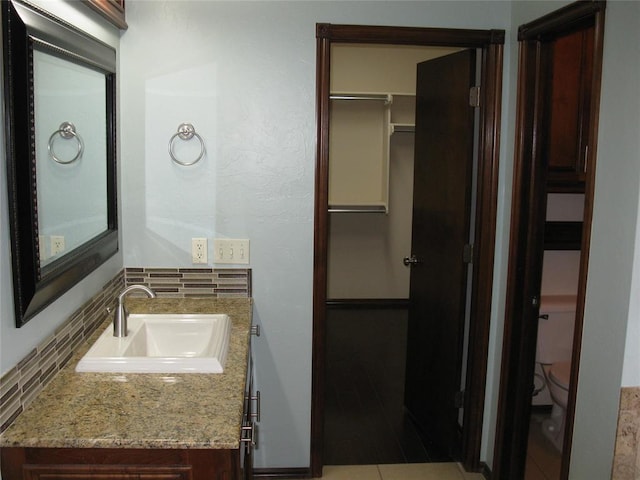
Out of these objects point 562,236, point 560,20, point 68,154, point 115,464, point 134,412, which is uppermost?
point 560,20

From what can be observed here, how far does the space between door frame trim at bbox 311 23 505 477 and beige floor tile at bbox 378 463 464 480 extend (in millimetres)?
95

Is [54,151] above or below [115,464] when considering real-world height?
above

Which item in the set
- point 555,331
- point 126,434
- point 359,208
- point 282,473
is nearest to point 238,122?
point 126,434

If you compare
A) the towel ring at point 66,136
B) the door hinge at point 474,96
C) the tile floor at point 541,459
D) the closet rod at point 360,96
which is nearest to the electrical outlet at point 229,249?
the towel ring at point 66,136

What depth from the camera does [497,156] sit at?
8.86ft

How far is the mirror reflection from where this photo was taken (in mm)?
1679

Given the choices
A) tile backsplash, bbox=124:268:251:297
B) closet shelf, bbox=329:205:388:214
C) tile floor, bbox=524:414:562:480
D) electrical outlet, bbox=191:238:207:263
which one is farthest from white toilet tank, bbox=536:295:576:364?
closet shelf, bbox=329:205:388:214

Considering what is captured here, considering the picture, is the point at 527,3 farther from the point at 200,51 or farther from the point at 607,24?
the point at 200,51

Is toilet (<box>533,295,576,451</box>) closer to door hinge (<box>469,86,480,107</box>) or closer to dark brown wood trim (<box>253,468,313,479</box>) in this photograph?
door hinge (<box>469,86,480,107</box>)

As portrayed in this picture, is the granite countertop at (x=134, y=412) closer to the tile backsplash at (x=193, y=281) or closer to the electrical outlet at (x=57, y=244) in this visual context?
the electrical outlet at (x=57, y=244)

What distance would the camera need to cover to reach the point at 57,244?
1.80 m

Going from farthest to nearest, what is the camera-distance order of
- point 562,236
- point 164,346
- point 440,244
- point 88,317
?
point 562,236, point 440,244, point 164,346, point 88,317

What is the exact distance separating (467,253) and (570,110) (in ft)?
2.81

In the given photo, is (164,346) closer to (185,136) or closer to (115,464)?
(115,464)
